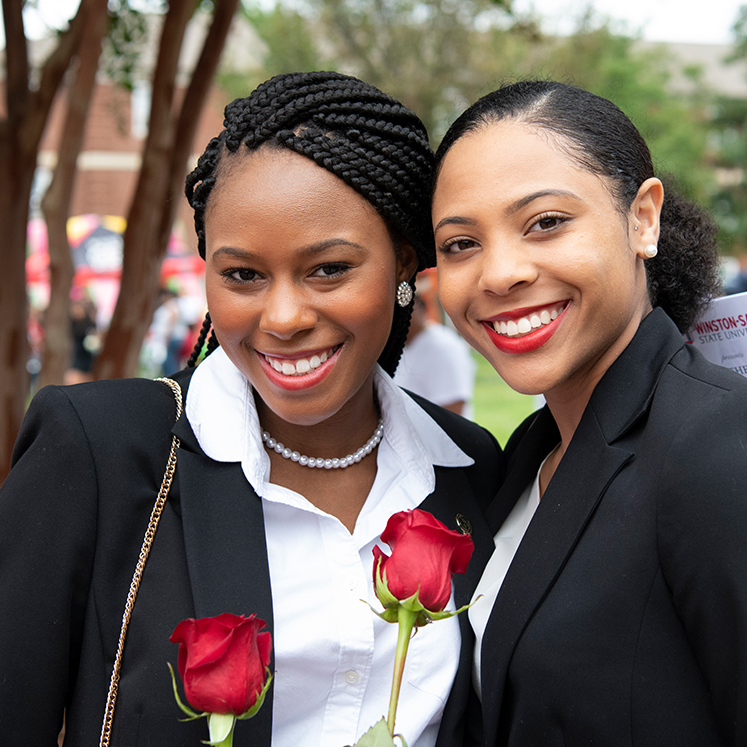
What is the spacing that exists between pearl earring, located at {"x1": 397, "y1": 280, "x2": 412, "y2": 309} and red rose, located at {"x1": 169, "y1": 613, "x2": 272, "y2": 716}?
45.3 inches

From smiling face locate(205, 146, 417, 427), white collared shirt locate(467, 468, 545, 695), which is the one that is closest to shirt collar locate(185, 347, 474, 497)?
A: smiling face locate(205, 146, 417, 427)

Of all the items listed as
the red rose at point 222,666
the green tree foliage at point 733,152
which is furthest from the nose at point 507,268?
the green tree foliage at point 733,152

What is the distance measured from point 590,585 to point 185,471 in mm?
869

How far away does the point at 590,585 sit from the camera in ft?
5.15

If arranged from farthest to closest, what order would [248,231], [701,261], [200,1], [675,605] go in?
[200,1] → [701,261] → [248,231] → [675,605]

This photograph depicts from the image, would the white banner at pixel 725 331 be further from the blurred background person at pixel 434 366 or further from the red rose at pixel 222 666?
the blurred background person at pixel 434 366

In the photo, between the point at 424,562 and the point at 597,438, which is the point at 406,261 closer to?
the point at 597,438

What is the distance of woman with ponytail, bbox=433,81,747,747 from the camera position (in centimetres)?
146

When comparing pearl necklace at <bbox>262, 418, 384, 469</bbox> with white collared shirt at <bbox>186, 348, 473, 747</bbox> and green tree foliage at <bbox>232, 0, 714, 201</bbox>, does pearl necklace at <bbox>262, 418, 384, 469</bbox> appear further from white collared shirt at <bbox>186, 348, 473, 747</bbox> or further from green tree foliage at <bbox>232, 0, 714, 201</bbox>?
green tree foliage at <bbox>232, 0, 714, 201</bbox>

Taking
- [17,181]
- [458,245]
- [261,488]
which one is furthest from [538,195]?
[17,181]

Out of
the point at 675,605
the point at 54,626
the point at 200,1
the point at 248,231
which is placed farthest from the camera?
the point at 200,1

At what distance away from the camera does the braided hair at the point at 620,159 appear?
1745 mm

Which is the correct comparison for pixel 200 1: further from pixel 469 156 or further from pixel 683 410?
pixel 683 410

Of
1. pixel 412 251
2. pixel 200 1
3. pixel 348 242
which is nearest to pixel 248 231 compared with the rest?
pixel 348 242
